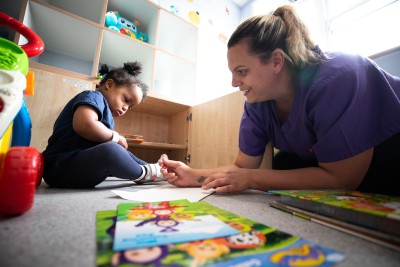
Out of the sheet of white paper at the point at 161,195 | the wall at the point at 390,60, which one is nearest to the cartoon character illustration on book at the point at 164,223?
the sheet of white paper at the point at 161,195

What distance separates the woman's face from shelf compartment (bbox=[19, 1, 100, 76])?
0.89 m

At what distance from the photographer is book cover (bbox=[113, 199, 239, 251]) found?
21cm

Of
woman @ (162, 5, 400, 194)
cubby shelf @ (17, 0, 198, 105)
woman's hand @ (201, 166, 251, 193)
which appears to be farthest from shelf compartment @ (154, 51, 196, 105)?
woman's hand @ (201, 166, 251, 193)

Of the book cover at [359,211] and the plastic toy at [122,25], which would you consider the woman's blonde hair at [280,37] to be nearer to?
the book cover at [359,211]

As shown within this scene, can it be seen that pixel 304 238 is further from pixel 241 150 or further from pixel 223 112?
pixel 223 112

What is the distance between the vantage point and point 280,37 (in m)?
0.58

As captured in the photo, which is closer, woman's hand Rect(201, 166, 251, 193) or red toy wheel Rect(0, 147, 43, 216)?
red toy wheel Rect(0, 147, 43, 216)

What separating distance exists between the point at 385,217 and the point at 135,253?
0.30 metres

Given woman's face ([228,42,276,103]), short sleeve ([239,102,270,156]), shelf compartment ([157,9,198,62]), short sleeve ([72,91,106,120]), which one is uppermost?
shelf compartment ([157,9,198,62])

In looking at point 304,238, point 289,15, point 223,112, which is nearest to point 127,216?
point 304,238

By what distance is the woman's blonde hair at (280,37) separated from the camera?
1.82 ft

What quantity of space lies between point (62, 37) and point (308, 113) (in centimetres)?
134

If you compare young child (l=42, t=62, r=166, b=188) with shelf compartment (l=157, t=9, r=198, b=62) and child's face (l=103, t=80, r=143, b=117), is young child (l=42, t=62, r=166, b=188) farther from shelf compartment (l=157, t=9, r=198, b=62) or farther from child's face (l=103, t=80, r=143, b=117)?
shelf compartment (l=157, t=9, r=198, b=62)

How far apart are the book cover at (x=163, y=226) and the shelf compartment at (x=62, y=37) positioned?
101 cm
